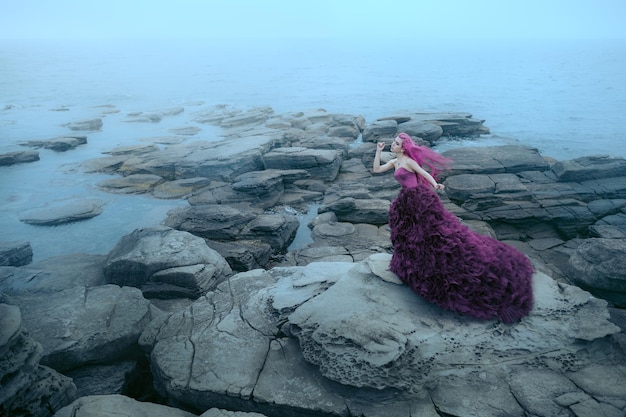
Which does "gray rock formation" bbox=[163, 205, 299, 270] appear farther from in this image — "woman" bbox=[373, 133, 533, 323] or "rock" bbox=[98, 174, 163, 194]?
"woman" bbox=[373, 133, 533, 323]

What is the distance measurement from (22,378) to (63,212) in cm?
569

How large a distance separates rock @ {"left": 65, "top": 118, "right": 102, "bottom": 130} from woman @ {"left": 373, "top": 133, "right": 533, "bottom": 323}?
1439 centimetres

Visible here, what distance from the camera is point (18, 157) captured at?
1109 cm

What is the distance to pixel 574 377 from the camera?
3240 mm

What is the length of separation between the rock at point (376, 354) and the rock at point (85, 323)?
0.26 meters

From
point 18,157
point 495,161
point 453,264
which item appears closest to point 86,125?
point 18,157

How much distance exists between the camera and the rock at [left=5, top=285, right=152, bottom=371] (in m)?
3.72

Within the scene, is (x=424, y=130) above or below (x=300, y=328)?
below

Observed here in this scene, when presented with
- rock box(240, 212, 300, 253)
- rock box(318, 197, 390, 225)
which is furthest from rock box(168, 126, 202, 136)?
rock box(240, 212, 300, 253)

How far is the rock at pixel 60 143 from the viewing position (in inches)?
484

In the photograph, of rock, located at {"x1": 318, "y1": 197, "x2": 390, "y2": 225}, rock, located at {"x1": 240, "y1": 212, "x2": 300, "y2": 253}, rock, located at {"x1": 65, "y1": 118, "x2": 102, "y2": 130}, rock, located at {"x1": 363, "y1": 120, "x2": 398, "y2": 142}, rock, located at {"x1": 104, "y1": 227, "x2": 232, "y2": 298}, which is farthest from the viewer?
rock, located at {"x1": 65, "y1": 118, "x2": 102, "y2": 130}

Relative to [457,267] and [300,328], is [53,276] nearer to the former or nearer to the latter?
[300,328]

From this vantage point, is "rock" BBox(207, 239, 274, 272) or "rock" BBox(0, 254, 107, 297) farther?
"rock" BBox(207, 239, 274, 272)

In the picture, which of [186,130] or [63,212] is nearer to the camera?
[63,212]
